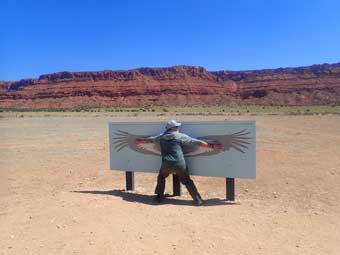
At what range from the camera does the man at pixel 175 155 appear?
7125 millimetres

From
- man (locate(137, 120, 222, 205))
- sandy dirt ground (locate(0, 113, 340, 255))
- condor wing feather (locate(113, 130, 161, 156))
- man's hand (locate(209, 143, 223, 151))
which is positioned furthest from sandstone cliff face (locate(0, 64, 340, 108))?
man (locate(137, 120, 222, 205))

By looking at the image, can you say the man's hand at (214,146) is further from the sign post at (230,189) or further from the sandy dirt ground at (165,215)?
the sandy dirt ground at (165,215)

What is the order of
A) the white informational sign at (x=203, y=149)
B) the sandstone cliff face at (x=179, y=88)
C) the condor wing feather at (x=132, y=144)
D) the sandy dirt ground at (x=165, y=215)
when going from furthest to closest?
the sandstone cliff face at (x=179, y=88)
the condor wing feather at (x=132, y=144)
the white informational sign at (x=203, y=149)
the sandy dirt ground at (x=165, y=215)

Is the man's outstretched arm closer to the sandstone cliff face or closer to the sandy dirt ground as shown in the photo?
the sandy dirt ground

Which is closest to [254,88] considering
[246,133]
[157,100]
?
[157,100]

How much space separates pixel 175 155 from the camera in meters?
7.14

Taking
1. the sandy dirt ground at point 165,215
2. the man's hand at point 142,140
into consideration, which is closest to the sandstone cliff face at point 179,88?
the sandy dirt ground at point 165,215

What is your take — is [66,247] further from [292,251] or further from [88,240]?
[292,251]

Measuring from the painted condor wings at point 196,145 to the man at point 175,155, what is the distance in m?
0.10

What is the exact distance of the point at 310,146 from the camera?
1582cm

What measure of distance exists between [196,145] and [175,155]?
0.45m

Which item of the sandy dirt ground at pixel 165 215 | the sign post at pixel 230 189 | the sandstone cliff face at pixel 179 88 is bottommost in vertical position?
the sandy dirt ground at pixel 165 215

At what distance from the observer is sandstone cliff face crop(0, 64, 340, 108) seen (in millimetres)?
133788

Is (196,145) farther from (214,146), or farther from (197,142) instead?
(214,146)
